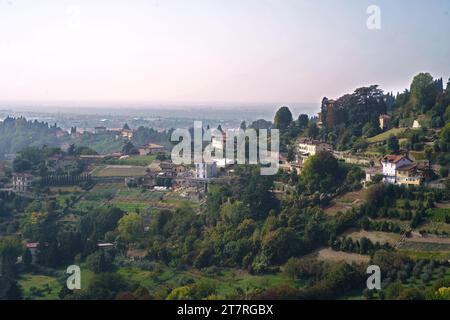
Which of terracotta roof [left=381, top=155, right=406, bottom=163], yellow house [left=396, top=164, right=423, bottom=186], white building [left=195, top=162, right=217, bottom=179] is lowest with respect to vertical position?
white building [left=195, top=162, right=217, bottom=179]

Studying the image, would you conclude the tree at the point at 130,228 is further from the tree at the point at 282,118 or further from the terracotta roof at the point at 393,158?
the tree at the point at 282,118

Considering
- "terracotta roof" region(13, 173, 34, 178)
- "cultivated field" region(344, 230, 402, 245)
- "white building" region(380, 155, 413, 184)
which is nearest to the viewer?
"cultivated field" region(344, 230, 402, 245)

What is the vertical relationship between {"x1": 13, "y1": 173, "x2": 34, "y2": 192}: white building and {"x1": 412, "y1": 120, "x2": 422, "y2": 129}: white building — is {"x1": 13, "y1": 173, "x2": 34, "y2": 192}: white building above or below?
below

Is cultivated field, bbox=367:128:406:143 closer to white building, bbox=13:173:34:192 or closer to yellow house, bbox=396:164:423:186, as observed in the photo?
yellow house, bbox=396:164:423:186

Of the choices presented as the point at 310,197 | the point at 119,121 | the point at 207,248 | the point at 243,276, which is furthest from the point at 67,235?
the point at 119,121

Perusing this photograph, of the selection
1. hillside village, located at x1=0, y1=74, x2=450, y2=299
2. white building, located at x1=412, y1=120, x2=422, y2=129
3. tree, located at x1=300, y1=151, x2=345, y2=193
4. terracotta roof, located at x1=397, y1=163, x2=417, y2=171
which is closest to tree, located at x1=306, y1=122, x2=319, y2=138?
hillside village, located at x1=0, y1=74, x2=450, y2=299

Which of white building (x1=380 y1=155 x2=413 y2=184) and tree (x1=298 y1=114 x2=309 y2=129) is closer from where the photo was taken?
white building (x1=380 y1=155 x2=413 y2=184)

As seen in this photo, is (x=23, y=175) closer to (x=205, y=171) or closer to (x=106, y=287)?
(x=205, y=171)
